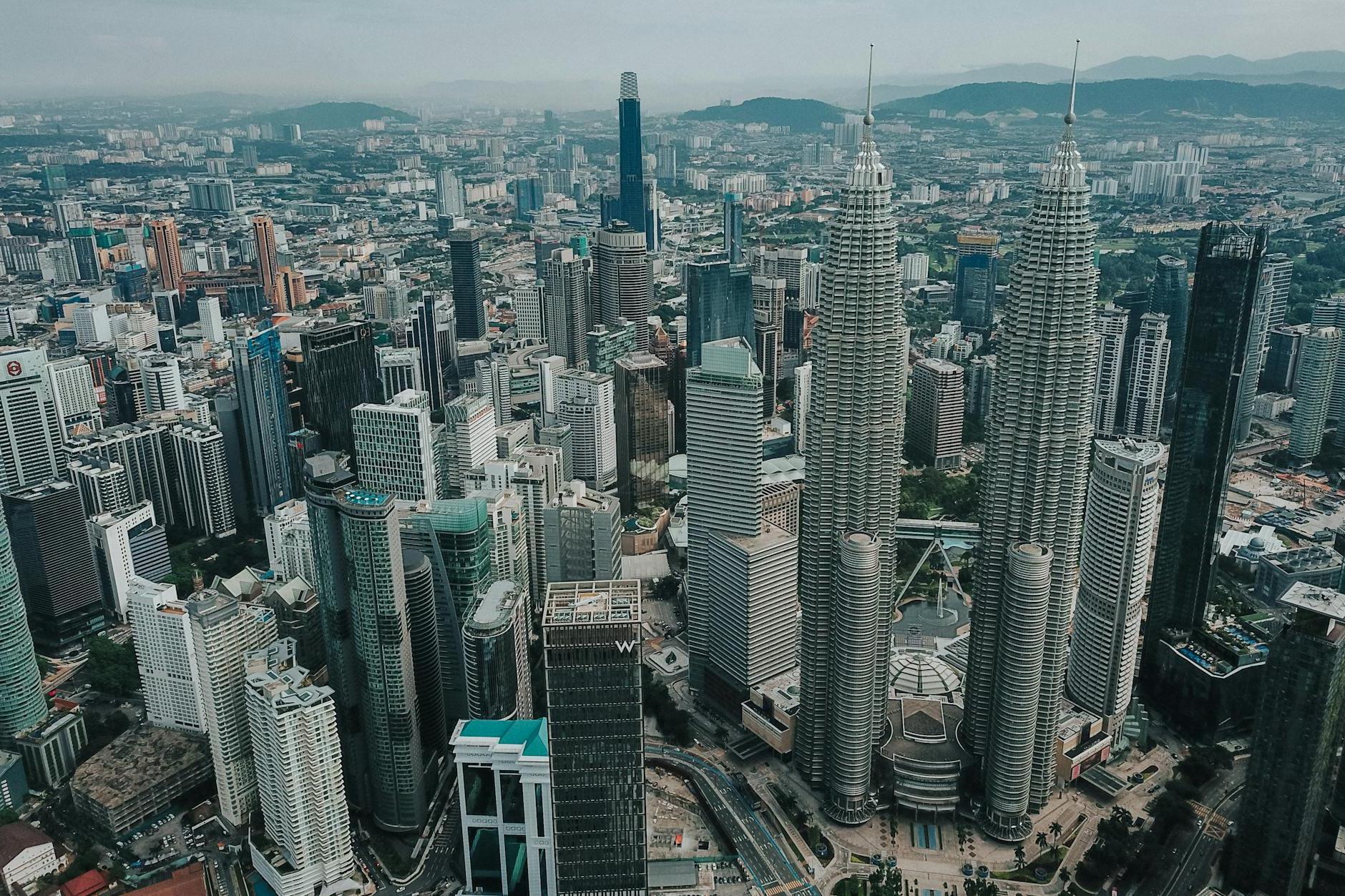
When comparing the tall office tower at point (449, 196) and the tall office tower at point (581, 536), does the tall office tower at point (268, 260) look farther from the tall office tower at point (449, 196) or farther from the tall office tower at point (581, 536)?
the tall office tower at point (581, 536)

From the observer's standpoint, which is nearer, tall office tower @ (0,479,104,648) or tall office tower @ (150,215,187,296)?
tall office tower @ (0,479,104,648)

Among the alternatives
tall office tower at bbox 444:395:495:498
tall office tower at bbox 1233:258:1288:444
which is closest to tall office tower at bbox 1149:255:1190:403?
tall office tower at bbox 1233:258:1288:444

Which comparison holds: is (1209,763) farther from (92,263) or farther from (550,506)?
(92,263)

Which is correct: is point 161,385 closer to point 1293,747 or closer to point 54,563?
point 54,563

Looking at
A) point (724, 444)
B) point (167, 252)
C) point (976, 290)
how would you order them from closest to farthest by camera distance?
point (724, 444) < point (976, 290) < point (167, 252)

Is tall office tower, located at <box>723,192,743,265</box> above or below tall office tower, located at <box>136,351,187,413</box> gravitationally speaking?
above

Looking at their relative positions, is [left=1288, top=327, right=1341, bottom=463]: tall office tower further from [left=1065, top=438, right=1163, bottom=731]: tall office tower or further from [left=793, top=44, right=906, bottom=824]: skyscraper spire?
[left=793, top=44, right=906, bottom=824]: skyscraper spire

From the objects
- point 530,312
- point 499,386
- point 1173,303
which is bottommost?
point 499,386

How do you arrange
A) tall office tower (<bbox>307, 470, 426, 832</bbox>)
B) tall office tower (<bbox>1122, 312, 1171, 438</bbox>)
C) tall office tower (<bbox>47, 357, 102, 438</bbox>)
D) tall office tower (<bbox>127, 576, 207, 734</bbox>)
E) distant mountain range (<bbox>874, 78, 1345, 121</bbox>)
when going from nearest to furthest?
tall office tower (<bbox>307, 470, 426, 832</bbox>), tall office tower (<bbox>127, 576, 207, 734</bbox>), tall office tower (<bbox>47, 357, 102, 438</bbox>), tall office tower (<bbox>1122, 312, 1171, 438</bbox>), distant mountain range (<bbox>874, 78, 1345, 121</bbox>)

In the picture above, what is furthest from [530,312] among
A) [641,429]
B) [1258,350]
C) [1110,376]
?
[1258,350]
